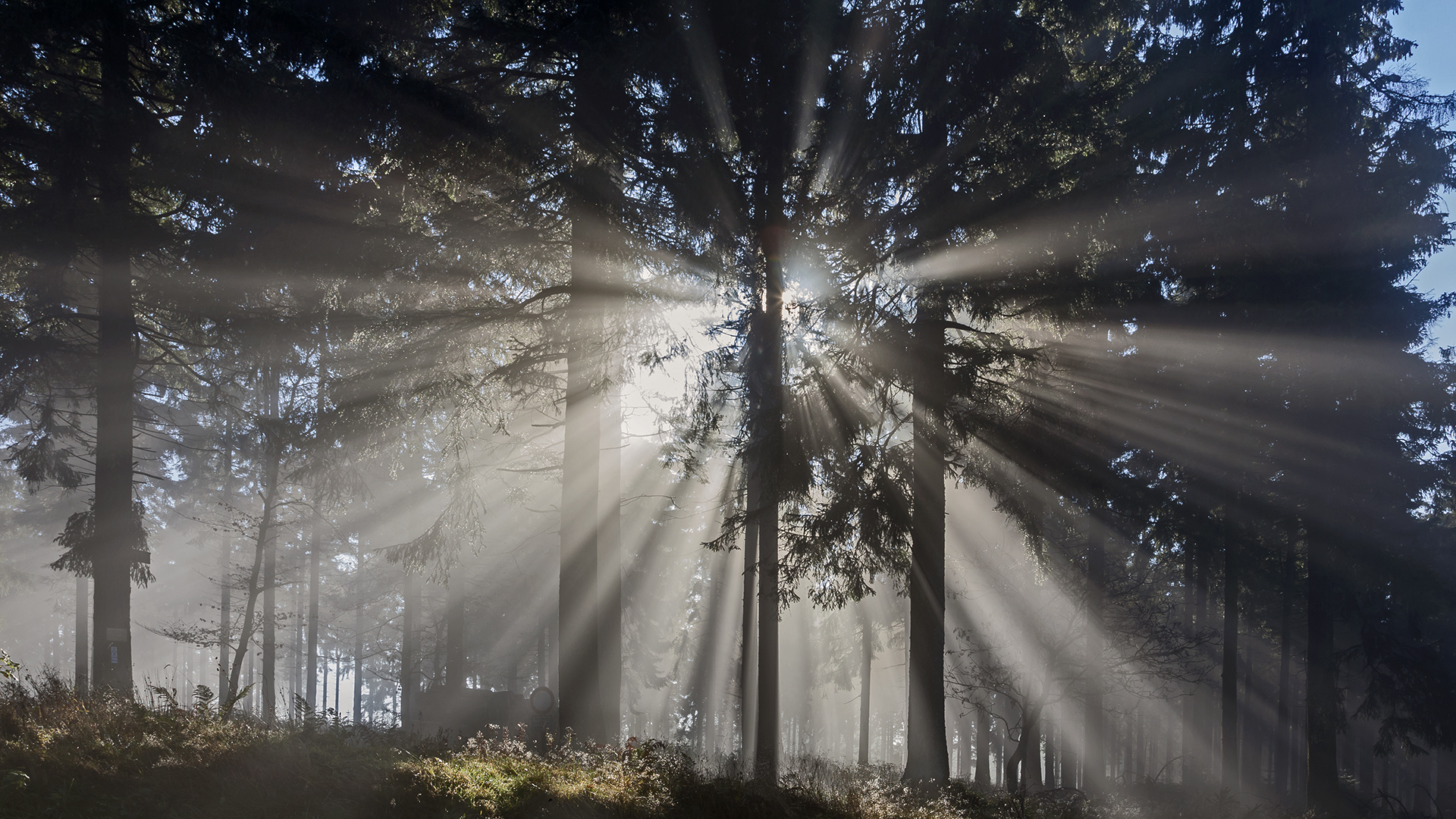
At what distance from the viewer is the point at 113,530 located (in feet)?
41.4

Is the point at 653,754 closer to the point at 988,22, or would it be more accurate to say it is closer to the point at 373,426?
the point at 373,426

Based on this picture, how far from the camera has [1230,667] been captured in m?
18.6

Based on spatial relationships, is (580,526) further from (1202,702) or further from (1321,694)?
(1202,702)

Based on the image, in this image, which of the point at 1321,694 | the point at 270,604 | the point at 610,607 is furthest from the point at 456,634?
the point at 1321,694

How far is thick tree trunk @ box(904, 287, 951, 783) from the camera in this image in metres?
10.8

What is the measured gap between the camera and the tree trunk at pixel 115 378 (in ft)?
38.4

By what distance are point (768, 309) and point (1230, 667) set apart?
1552 cm

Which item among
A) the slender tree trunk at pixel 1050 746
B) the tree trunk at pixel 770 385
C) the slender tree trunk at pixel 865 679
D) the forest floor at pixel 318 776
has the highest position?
the tree trunk at pixel 770 385

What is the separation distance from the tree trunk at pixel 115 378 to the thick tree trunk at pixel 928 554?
437 inches

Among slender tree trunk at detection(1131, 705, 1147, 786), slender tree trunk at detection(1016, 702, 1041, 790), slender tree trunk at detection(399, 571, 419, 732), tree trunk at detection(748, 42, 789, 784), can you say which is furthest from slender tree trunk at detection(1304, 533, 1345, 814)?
slender tree trunk at detection(1131, 705, 1147, 786)

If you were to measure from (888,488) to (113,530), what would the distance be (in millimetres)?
12149

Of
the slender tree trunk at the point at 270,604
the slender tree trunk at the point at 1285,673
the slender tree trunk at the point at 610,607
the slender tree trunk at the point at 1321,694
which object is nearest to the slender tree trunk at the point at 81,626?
the slender tree trunk at the point at 270,604

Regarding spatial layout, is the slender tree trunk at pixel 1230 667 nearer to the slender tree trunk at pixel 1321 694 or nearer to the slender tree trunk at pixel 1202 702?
the slender tree trunk at pixel 1202 702

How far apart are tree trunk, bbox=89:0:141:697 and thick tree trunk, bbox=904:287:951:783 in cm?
1110
